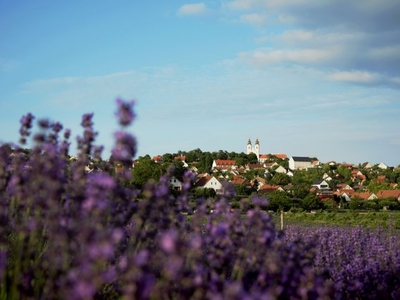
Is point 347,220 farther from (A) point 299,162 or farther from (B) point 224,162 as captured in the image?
(A) point 299,162

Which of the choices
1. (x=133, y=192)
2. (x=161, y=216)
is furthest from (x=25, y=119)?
(x=161, y=216)

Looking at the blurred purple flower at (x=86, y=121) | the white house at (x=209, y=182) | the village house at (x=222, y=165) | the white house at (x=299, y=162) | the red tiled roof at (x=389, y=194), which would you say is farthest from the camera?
the white house at (x=299, y=162)

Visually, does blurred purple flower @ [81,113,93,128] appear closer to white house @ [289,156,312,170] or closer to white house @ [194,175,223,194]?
white house @ [194,175,223,194]

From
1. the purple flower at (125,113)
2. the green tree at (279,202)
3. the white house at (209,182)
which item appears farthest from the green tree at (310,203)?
the purple flower at (125,113)

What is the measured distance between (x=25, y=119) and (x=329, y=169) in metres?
97.2

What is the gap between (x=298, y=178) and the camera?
7169 cm

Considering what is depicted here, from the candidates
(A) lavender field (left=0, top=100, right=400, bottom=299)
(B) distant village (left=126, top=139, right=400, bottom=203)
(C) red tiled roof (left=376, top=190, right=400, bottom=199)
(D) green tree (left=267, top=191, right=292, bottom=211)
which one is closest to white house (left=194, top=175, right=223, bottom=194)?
(B) distant village (left=126, top=139, right=400, bottom=203)

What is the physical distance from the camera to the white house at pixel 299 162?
4850 inches

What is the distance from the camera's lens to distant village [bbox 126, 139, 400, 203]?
50.1 metres

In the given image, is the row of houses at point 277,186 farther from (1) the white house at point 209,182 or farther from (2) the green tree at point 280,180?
(2) the green tree at point 280,180

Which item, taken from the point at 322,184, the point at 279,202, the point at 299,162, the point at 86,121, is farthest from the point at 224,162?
the point at 86,121

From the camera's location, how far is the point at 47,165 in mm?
2256

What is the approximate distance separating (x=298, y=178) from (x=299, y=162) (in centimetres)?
5412

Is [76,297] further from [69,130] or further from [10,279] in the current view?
[69,130]
